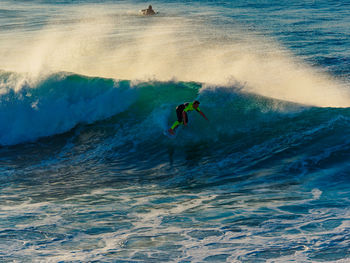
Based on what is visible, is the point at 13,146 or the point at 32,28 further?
the point at 32,28

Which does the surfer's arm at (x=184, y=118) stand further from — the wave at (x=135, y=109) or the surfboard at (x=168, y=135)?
the surfboard at (x=168, y=135)

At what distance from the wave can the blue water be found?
5cm

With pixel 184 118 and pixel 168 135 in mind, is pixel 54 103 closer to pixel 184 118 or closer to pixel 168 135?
pixel 168 135

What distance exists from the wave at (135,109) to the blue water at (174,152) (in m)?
0.05

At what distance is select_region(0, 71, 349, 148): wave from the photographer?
1317 centimetres

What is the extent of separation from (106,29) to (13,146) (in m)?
18.1

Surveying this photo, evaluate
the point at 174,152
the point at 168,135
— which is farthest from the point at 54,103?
the point at 174,152

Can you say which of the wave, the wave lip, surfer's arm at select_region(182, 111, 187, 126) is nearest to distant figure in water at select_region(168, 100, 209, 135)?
surfer's arm at select_region(182, 111, 187, 126)

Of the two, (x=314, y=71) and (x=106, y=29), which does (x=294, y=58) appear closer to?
(x=314, y=71)

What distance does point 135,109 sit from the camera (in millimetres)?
14914

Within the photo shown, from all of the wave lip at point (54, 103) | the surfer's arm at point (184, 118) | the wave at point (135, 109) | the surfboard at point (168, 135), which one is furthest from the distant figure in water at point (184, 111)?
the wave lip at point (54, 103)

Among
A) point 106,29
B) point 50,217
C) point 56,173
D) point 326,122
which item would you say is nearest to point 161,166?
point 56,173

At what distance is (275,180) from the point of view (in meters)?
10.0

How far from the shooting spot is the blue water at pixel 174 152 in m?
7.31
